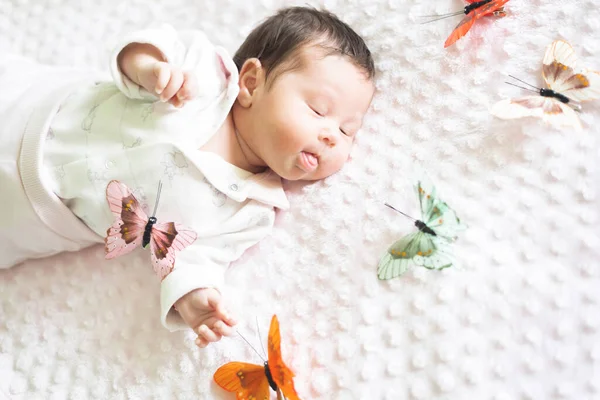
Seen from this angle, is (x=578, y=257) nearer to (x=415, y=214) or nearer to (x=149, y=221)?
(x=415, y=214)

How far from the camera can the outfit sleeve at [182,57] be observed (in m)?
1.01

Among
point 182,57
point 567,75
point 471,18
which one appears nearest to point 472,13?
point 471,18

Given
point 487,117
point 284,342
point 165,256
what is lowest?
point 284,342

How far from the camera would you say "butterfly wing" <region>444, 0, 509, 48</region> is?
1038 millimetres

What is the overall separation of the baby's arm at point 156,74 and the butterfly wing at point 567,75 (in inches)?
23.1

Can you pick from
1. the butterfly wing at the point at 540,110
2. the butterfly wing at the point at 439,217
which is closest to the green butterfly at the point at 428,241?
the butterfly wing at the point at 439,217

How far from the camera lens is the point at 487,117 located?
99 centimetres

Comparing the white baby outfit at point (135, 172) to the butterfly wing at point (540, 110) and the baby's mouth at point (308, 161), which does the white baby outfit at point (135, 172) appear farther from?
the butterfly wing at point (540, 110)

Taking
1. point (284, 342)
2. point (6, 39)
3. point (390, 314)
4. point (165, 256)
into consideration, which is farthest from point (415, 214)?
point (6, 39)

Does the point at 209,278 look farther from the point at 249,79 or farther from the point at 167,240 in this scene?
the point at 249,79

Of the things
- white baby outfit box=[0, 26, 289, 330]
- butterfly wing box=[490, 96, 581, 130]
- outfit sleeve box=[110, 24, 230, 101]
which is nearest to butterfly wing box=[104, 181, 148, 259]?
white baby outfit box=[0, 26, 289, 330]

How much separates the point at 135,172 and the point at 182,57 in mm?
246

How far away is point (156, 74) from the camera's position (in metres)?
0.96

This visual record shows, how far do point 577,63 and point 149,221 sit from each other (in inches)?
28.9
